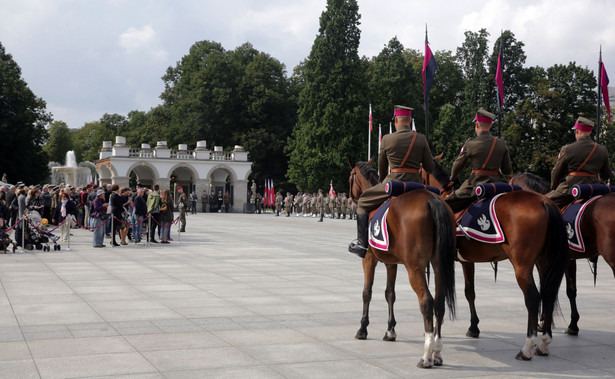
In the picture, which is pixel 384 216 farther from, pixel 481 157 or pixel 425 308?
pixel 481 157

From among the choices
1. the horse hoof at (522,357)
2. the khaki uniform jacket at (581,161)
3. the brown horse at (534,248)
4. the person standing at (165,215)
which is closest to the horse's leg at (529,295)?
the brown horse at (534,248)

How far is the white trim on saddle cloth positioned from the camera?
720 cm

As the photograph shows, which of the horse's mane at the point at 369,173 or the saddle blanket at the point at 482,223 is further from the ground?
the horse's mane at the point at 369,173

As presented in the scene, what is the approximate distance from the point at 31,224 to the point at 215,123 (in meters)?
55.1

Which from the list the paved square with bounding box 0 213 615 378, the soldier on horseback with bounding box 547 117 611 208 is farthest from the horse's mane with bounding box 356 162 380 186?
the soldier on horseback with bounding box 547 117 611 208

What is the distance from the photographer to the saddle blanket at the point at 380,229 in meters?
7.20

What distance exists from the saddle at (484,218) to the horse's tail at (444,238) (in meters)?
0.77

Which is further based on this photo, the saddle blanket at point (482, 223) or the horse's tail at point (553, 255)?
the saddle blanket at point (482, 223)

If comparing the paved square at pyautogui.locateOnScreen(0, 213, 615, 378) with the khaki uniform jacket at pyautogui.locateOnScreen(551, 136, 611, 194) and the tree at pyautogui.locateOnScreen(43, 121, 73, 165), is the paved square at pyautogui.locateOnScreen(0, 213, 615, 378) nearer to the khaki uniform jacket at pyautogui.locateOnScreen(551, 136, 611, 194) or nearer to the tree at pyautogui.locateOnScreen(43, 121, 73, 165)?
the khaki uniform jacket at pyautogui.locateOnScreen(551, 136, 611, 194)

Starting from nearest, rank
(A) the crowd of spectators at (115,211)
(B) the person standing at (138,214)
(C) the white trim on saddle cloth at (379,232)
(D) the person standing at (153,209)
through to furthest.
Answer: (C) the white trim on saddle cloth at (379,232) < (A) the crowd of spectators at (115,211) < (B) the person standing at (138,214) < (D) the person standing at (153,209)

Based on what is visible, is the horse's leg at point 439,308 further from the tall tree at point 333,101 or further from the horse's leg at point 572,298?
the tall tree at point 333,101

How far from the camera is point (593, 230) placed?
821 centimetres

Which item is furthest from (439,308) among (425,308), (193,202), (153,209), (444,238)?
(193,202)

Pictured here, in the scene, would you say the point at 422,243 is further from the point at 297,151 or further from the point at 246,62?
the point at 246,62
